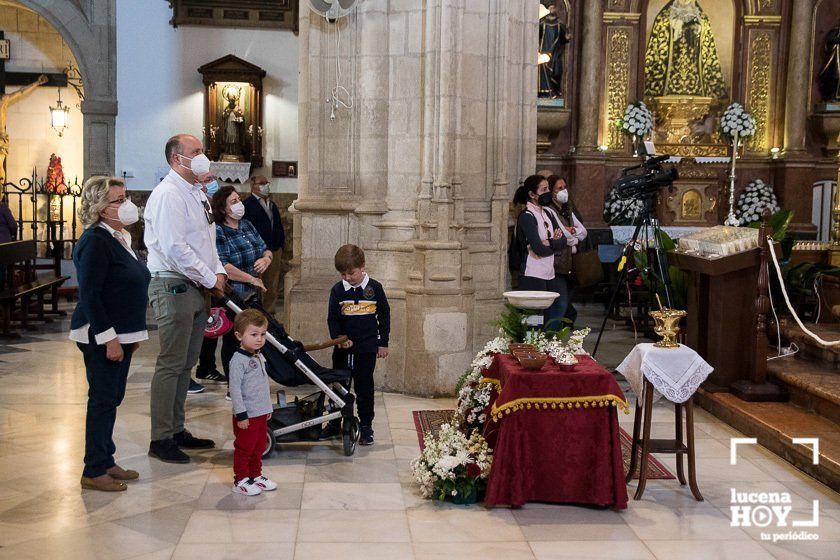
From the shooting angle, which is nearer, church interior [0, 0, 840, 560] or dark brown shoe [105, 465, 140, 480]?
church interior [0, 0, 840, 560]

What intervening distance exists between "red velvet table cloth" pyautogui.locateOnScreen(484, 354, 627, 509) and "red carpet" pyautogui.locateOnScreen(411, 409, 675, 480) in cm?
74

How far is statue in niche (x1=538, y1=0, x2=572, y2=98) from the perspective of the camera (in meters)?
14.3

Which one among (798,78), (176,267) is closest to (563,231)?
(176,267)

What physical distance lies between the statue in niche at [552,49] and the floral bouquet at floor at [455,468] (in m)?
10.2

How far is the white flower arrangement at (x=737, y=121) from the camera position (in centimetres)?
1478

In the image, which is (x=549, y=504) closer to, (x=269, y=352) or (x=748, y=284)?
(x=269, y=352)

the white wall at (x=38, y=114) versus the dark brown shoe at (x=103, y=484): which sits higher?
the white wall at (x=38, y=114)

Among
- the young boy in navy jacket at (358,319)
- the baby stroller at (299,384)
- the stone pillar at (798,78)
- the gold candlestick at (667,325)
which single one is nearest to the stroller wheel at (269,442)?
the baby stroller at (299,384)

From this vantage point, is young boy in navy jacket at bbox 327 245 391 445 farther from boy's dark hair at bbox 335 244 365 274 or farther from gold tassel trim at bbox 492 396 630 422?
gold tassel trim at bbox 492 396 630 422

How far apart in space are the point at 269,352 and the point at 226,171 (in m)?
8.73

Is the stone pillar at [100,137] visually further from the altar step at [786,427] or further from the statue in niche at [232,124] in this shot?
the altar step at [786,427]

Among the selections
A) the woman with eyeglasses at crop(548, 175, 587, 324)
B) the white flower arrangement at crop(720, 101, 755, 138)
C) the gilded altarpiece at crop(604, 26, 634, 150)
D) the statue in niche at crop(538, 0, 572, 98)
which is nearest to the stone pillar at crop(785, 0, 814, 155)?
the white flower arrangement at crop(720, 101, 755, 138)

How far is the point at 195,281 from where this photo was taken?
18.7ft

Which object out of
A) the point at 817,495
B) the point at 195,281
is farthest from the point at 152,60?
the point at 817,495
